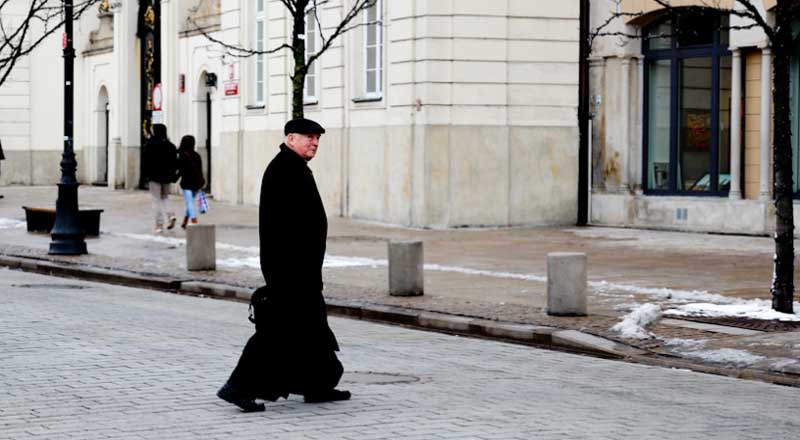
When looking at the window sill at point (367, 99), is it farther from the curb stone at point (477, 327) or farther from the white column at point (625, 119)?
the curb stone at point (477, 327)

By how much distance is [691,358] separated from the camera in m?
11.9

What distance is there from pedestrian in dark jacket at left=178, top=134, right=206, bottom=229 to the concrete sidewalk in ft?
2.63

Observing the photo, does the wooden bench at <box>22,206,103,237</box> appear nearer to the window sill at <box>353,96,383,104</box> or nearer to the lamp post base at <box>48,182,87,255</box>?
the lamp post base at <box>48,182,87,255</box>

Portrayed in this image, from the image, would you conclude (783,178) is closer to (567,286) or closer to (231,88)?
(567,286)

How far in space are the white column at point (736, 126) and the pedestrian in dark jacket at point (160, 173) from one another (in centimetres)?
965

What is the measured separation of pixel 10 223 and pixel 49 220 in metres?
3.17

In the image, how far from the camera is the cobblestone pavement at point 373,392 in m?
8.45

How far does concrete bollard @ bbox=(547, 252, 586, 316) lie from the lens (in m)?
14.2

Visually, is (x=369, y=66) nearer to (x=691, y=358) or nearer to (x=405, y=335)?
(x=405, y=335)

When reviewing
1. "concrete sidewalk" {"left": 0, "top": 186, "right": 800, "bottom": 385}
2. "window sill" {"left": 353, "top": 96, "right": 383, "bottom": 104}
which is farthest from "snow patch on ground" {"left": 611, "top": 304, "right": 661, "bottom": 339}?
"window sill" {"left": 353, "top": 96, "right": 383, "bottom": 104}

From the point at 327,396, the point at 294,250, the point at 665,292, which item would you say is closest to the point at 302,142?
the point at 294,250

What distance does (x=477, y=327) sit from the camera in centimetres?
1372

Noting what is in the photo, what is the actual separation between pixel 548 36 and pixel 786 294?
14328mm

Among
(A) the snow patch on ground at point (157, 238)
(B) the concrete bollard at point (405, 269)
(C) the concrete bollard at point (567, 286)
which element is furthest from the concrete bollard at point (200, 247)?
(C) the concrete bollard at point (567, 286)
